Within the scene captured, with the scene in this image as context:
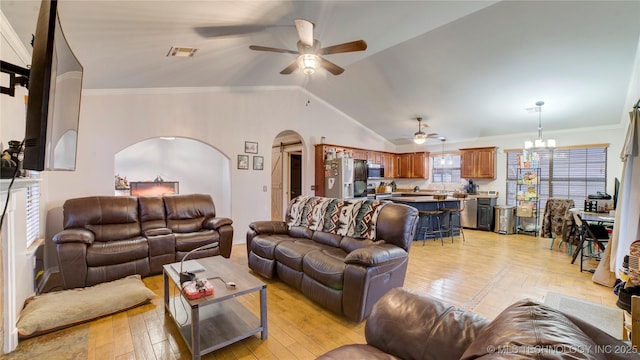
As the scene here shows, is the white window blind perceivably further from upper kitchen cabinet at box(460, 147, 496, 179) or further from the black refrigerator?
upper kitchen cabinet at box(460, 147, 496, 179)

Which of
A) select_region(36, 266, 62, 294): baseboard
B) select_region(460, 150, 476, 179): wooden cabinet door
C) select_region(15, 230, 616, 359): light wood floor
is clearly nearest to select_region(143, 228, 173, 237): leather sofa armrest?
select_region(15, 230, 616, 359): light wood floor

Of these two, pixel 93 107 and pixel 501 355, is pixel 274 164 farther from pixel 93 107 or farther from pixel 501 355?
pixel 501 355

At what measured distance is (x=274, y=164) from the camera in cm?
822

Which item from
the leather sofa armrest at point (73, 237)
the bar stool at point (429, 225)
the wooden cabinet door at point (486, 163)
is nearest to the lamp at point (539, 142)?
the wooden cabinet door at point (486, 163)

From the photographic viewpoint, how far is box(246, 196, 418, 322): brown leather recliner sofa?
2.42 metres

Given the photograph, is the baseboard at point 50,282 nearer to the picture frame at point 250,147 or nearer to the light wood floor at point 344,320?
the light wood floor at point 344,320

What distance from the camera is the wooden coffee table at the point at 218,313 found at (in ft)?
6.37

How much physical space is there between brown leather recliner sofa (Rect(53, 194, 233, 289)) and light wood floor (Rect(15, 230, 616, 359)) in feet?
1.28

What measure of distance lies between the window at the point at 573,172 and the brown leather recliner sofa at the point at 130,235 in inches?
282

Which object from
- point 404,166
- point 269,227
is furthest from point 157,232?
point 404,166

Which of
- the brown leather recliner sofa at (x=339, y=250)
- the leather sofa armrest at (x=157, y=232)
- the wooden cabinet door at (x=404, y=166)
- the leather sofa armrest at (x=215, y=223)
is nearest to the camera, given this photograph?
the brown leather recliner sofa at (x=339, y=250)

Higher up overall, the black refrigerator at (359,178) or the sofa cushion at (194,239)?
the black refrigerator at (359,178)

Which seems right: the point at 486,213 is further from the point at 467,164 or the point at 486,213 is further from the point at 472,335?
the point at 472,335

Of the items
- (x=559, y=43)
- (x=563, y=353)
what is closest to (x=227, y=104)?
(x=559, y=43)
